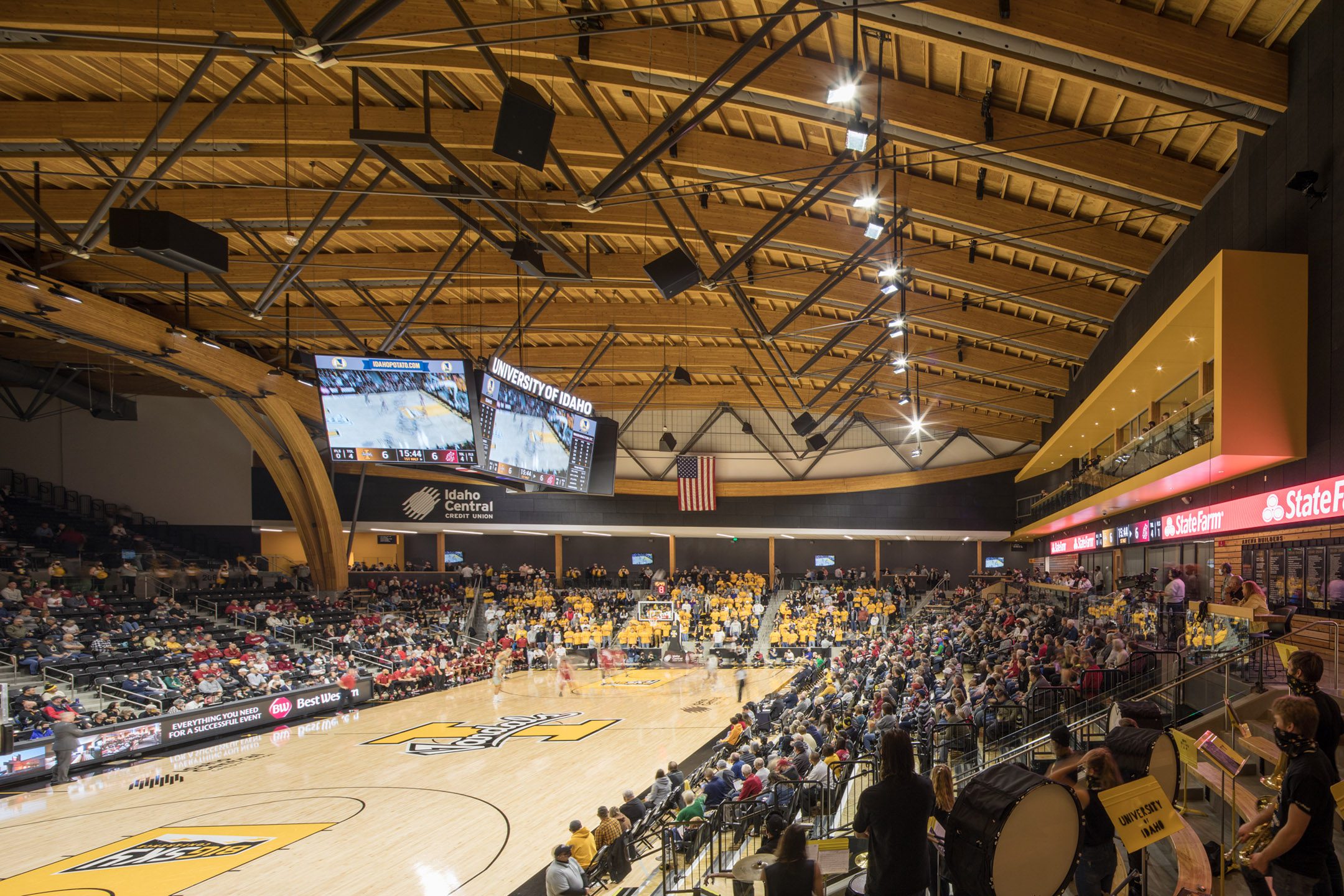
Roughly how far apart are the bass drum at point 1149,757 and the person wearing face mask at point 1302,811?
705 millimetres

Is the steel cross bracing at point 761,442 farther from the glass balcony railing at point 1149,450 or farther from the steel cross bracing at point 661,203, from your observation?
the steel cross bracing at point 661,203

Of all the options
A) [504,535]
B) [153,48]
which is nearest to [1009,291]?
[153,48]

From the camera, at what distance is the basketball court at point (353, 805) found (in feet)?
31.3

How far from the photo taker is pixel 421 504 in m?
33.6

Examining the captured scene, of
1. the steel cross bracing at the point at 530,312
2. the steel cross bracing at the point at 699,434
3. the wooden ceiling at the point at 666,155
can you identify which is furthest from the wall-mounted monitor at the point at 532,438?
the steel cross bracing at the point at 699,434

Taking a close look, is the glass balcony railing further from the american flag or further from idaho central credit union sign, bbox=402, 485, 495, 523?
idaho central credit union sign, bbox=402, 485, 495, 523

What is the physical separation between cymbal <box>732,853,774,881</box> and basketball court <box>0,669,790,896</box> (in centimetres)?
471

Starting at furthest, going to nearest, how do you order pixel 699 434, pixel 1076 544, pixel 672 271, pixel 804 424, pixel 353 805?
pixel 699 434
pixel 1076 544
pixel 804 424
pixel 353 805
pixel 672 271

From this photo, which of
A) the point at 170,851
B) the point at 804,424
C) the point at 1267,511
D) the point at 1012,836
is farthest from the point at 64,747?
the point at 1267,511

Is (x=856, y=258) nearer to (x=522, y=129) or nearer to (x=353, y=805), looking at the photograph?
(x=522, y=129)

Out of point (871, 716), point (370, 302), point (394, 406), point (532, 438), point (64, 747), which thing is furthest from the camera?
point (370, 302)

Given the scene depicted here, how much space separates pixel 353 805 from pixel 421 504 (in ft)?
72.4

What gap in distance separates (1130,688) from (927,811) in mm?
6862

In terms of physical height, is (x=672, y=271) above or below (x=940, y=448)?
above
